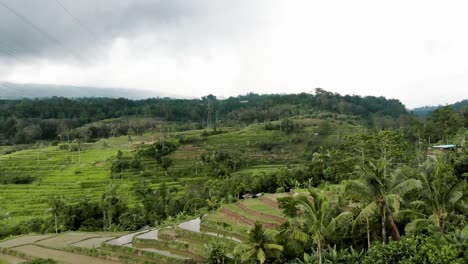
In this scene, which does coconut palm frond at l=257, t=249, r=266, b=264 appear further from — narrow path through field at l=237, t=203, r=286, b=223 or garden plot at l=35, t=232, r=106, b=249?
garden plot at l=35, t=232, r=106, b=249

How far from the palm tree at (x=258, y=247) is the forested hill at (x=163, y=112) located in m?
69.4

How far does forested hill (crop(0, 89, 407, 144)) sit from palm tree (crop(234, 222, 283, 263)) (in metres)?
69.4

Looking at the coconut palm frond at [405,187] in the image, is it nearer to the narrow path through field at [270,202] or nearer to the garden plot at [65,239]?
the narrow path through field at [270,202]

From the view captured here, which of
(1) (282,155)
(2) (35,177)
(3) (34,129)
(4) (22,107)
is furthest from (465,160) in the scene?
(4) (22,107)

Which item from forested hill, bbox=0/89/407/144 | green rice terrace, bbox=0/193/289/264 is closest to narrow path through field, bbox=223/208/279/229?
green rice terrace, bbox=0/193/289/264

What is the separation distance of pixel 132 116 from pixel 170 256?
86.7 meters

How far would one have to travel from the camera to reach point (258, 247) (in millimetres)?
17609

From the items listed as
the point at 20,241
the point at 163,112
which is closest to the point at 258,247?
the point at 20,241

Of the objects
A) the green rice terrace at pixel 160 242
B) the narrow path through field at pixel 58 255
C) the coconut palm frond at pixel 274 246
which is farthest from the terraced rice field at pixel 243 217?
the narrow path through field at pixel 58 255

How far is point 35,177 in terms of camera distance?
166ft

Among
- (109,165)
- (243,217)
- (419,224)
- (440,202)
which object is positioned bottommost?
(109,165)

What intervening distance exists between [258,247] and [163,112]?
91.5 meters

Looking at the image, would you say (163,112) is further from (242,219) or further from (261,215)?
(261,215)

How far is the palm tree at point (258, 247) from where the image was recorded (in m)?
17.5
